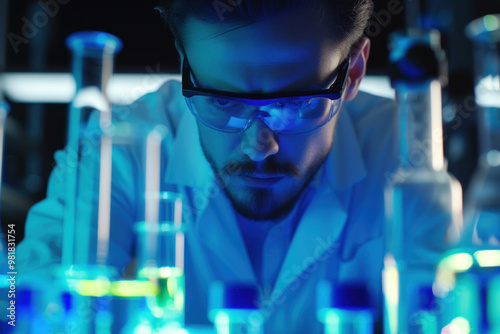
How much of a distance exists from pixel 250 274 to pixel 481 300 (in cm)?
37

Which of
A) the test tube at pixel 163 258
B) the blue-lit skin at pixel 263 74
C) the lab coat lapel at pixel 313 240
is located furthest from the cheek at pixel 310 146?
the test tube at pixel 163 258

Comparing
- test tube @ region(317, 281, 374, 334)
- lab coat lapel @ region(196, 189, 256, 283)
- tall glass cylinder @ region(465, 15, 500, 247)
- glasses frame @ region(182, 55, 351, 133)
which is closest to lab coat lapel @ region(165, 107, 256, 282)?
lab coat lapel @ region(196, 189, 256, 283)

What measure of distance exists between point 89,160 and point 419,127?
Result: 1.48ft

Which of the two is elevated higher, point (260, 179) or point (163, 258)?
point (260, 179)

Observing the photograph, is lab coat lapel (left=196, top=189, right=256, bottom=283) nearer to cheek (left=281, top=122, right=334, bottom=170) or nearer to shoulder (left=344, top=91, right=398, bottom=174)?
cheek (left=281, top=122, right=334, bottom=170)

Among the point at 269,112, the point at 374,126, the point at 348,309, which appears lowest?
the point at 348,309

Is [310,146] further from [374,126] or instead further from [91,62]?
[91,62]

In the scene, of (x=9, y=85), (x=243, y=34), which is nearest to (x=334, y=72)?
(x=243, y=34)

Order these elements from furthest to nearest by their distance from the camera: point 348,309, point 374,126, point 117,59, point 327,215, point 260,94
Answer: point 374,126, point 327,215, point 117,59, point 260,94, point 348,309

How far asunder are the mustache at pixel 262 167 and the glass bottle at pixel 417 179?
0.17 meters

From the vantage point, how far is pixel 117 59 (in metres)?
0.89

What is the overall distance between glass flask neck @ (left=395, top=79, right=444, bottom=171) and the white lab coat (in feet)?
0.61

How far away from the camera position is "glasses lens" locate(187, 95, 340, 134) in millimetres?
759

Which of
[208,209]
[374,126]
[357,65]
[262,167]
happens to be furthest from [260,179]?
[374,126]
